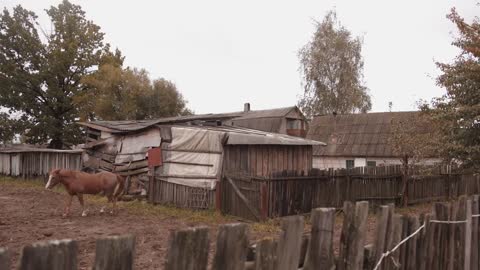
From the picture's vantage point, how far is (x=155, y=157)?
53.1 feet

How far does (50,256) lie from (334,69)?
3590 centimetres

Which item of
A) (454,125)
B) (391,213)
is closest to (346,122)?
(454,125)

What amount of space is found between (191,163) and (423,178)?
9294mm

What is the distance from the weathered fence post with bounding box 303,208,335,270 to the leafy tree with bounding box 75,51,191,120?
3309 centimetres

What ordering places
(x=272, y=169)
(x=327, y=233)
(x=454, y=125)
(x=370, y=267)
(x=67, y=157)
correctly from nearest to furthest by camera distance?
(x=327, y=233), (x=370, y=267), (x=454, y=125), (x=272, y=169), (x=67, y=157)

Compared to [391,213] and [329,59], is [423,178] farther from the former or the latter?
[329,59]

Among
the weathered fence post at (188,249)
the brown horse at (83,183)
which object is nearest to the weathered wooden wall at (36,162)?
the brown horse at (83,183)

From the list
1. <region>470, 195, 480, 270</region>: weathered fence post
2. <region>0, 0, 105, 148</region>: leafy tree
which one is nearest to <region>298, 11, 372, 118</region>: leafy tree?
<region>0, 0, 105, 148</region>: leafy tree

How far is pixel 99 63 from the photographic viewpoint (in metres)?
35.1

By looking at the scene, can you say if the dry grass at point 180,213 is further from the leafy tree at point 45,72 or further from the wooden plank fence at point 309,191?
the leafy tree at point 45,72

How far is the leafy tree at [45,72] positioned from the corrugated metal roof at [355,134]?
19643 millimetres

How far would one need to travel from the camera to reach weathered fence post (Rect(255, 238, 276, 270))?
95.3 inches

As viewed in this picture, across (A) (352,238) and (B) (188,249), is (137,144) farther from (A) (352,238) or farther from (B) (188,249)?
(B) (188,249)

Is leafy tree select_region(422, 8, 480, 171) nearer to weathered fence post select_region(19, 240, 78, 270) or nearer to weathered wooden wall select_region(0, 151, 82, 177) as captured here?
weathered fence post select_region(19, 240, 78, 270)
